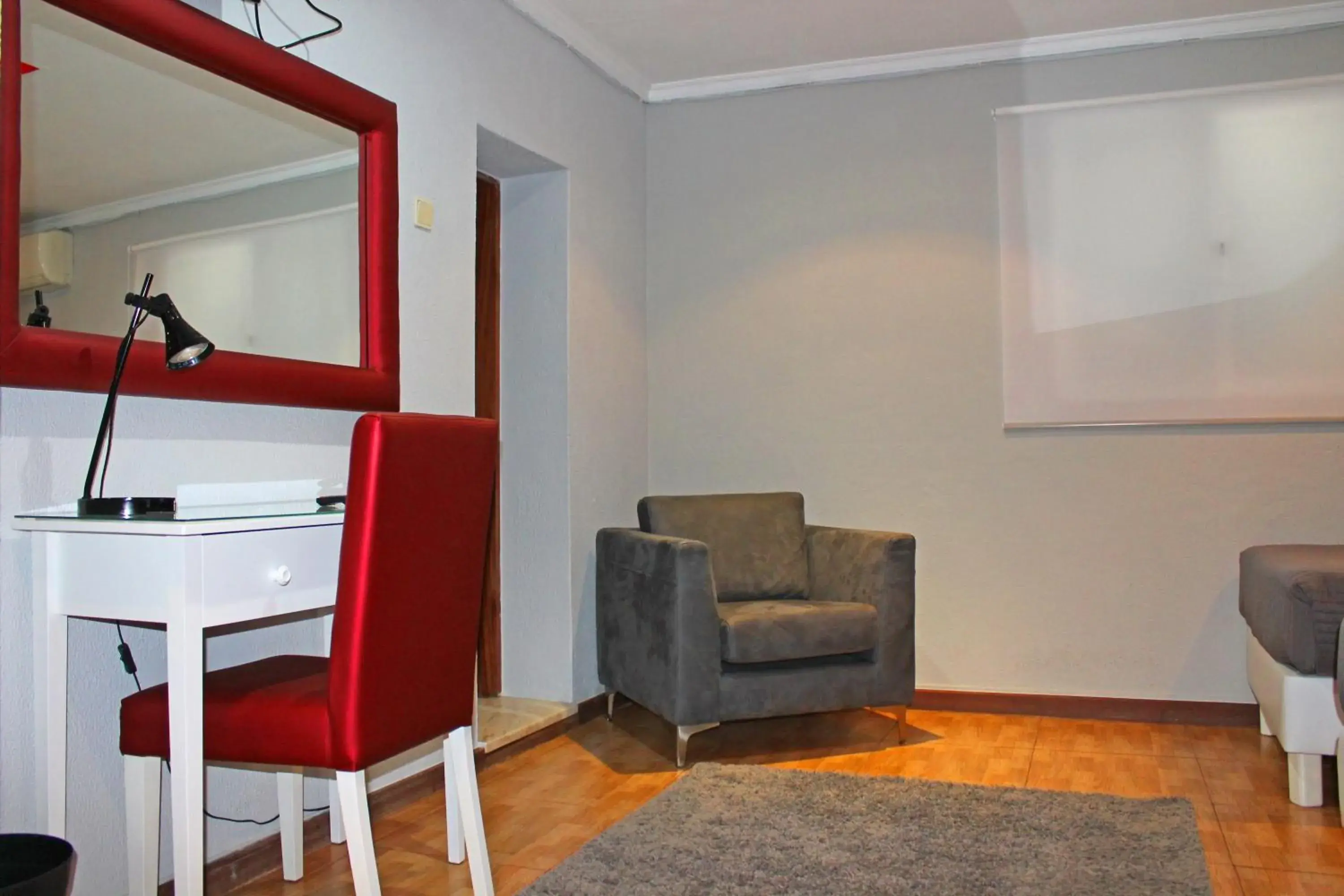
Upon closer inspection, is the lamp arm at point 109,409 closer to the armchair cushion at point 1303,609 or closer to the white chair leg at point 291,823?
the white chair leg at point 291,823

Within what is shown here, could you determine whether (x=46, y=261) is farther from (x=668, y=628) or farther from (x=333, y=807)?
(x=668, y=628)

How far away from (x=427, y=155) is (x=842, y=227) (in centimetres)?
176

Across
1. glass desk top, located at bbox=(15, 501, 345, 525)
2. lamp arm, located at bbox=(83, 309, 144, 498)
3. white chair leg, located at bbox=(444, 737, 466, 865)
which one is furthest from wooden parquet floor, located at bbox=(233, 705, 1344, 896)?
lamp arm, located at bbox=(83, 309, 144, 498)

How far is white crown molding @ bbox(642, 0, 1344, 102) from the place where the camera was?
12.0ft

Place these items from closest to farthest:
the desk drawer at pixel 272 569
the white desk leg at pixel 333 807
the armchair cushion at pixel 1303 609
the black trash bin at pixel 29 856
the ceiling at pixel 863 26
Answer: the black trash bin at pixel 29 856
the desk drawer at pixel 272 569
the white desk leg at pixel 333 807
the armchair cushion at pixel 1303 609
the ceiling at pixel 863 26

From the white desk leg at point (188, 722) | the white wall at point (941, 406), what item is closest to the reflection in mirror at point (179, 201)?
the white desk leg at point (188, 722)

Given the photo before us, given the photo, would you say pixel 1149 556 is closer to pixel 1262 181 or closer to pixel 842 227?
pixel 1262 181

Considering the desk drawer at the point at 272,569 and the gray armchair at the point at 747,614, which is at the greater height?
the desk drawer at the point at 272,569

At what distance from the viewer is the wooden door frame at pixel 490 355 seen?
151 inches

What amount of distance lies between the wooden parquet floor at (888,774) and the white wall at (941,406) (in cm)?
35

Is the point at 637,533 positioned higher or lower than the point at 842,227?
lower

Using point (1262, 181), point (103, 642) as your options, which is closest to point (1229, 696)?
point (1262, 181)

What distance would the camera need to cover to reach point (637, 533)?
3539 mm

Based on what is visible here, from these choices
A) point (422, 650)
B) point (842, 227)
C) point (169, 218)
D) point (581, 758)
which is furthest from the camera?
point (842, 227)
